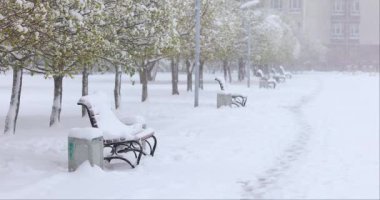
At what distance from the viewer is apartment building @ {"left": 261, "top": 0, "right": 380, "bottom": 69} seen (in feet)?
366

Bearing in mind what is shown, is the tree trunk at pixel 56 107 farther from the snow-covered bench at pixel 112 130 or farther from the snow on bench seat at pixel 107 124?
the snow on bench seat at pixel 107 124

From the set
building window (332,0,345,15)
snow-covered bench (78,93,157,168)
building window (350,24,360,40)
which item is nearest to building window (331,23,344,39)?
building window (350,24,360,40)

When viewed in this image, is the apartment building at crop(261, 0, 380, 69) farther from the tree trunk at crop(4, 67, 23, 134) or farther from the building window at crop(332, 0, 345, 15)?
the tree trunk at crop(4, 67, 23, 134)

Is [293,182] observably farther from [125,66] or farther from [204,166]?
[125,66]

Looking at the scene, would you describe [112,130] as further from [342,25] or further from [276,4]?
[342,25]

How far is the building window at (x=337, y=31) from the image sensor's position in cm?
11550

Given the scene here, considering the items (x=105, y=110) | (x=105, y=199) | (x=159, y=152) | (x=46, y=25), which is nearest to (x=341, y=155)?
(x=159, y=152)

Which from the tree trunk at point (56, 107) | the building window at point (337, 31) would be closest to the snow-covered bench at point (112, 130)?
the tree trunk at point (56, 107)

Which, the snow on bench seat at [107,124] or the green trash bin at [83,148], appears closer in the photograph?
the green trash bin at [83,148]

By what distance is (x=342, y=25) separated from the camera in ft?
382

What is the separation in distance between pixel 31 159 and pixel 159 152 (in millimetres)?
2479

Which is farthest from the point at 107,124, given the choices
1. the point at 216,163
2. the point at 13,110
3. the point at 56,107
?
the point at 56,107

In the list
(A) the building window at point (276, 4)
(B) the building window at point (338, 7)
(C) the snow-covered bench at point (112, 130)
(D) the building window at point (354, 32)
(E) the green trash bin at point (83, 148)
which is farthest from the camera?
(B) the building window at point (338, 7)

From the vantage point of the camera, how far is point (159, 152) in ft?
36.0
